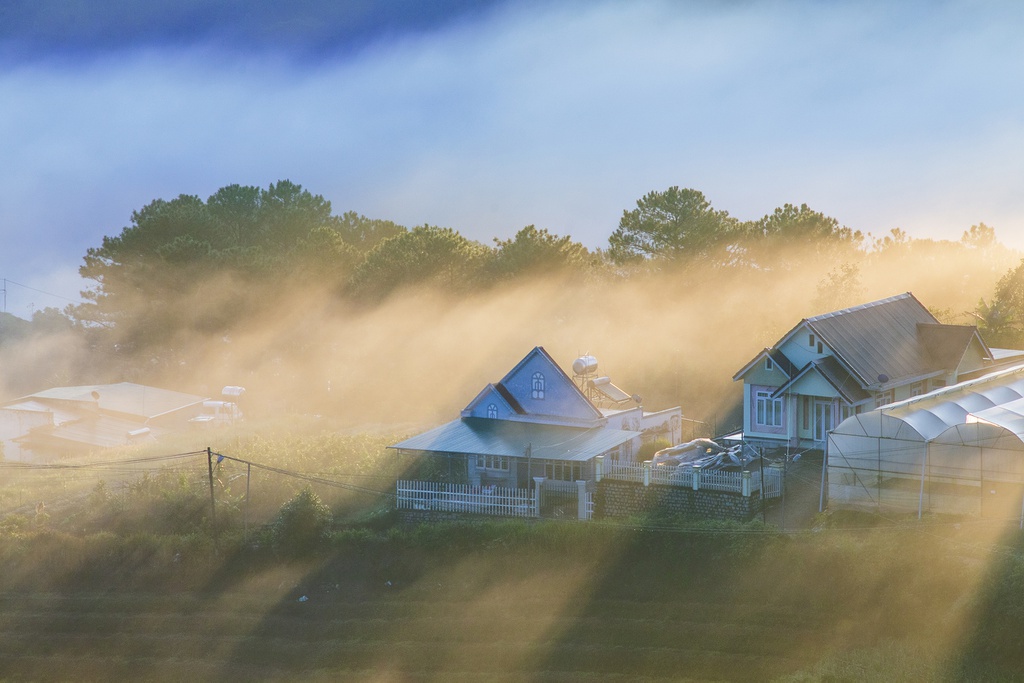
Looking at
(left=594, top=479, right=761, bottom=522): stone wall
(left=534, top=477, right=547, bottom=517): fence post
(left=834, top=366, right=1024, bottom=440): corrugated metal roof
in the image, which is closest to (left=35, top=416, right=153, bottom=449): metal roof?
(left=534, top=477, right=547, bottom=517): fence post

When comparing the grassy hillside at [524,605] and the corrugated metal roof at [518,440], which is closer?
the grassy hillside at [524,605]

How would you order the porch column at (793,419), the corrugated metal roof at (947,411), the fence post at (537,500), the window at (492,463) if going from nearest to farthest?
the corrugated metal roof at (947,411) < the fence post at (537,500) < the window at (492,463) < the porch column at (793,419)

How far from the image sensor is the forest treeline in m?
72.8

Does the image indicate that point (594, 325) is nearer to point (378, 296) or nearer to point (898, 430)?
point (378, 296)

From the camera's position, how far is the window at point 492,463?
44.5 m

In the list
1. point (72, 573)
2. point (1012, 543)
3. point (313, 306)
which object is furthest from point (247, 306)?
point (1012, 543)

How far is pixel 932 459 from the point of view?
3494 cm

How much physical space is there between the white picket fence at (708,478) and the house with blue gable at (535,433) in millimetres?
1667

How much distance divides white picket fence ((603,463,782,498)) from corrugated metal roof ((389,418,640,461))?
1.79m

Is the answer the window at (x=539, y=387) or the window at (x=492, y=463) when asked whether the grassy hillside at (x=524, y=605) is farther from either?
the window at (x=539, y=387)

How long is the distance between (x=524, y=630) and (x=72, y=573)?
19594 millimetres

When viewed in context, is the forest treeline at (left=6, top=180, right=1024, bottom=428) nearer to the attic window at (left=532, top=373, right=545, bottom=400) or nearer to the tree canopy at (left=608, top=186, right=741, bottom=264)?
the tree canopy at (left=608, top=186, right=741, bottom=264)

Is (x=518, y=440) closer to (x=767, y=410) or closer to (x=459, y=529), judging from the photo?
(x=459, y=529)

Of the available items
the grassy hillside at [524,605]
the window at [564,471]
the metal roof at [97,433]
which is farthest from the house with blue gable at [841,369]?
the metal roof at [97,433]
